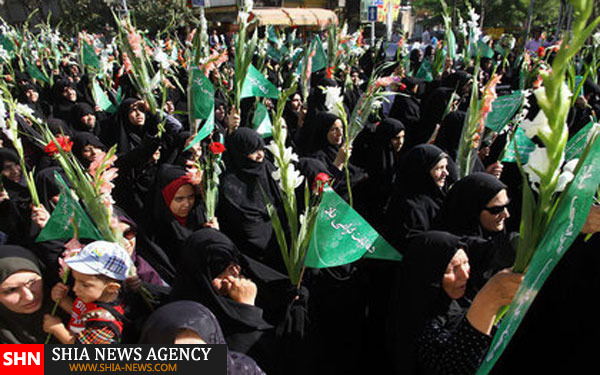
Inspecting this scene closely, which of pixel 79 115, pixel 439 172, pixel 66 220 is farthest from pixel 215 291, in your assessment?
pixel 79 115

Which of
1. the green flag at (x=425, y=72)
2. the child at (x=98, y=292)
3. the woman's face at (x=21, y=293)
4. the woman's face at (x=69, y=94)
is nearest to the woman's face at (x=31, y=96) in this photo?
the woman's face at (x=69, y=94)

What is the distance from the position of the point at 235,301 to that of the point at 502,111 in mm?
2323

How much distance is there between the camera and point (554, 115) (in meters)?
0.80

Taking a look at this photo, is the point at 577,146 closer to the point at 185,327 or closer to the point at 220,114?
the point at 185,327

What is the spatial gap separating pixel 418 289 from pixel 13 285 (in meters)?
1.84

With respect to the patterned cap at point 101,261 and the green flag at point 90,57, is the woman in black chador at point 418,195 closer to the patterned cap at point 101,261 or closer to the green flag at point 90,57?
the patterned cap at point 101,261

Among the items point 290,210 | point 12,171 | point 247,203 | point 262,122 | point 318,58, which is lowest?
point 247,203

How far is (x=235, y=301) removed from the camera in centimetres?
189

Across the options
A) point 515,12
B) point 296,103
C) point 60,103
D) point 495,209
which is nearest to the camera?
point 495,209

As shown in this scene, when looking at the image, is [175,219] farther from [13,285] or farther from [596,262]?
[596,262]

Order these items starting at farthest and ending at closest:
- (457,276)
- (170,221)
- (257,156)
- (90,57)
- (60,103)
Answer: (90,57)
(60,103)
(257,156)
(170,221)
(457,276)

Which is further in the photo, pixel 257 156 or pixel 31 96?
pixel 31 96

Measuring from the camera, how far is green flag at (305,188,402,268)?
166cm

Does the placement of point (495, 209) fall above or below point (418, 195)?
above
